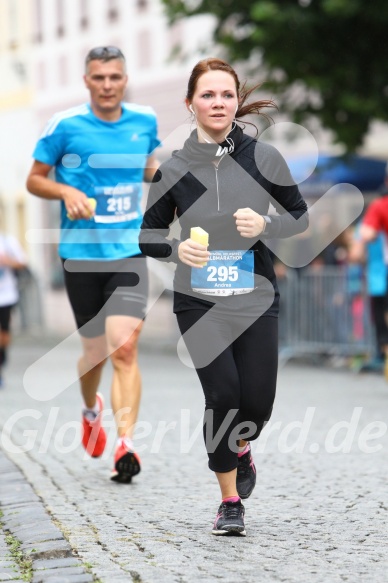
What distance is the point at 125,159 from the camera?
7.50 metres

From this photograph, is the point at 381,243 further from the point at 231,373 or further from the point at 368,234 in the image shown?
the point at 231,373

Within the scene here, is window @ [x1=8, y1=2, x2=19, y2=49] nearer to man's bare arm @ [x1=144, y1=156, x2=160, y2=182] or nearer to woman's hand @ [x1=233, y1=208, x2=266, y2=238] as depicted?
man's bare arm @ [x1=144, y1=156, x2=160, y2=182]

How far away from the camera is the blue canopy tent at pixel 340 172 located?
19.9 metres

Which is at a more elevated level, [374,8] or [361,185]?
[374,8]

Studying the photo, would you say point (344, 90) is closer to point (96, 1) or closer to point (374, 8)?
point (374, 8)

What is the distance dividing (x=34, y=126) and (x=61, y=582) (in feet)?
124

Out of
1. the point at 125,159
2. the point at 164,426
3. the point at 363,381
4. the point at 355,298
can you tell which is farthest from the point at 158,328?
the point at 125,159

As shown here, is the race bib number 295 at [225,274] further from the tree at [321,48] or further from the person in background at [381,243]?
the tree at [321,48]

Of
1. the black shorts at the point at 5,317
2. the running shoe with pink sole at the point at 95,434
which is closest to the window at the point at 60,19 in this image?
the black shorts at the point at 5,317

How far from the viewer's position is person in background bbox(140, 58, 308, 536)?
5637 millimetres

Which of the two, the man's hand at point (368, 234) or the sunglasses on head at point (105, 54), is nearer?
the sunglasses on head at point (105, 54)

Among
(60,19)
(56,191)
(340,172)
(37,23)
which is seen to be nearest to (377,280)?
(340,172)

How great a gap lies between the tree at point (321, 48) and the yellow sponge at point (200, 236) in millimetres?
12192

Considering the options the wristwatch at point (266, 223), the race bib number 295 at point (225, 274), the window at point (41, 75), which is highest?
the window at point (41, 75)
